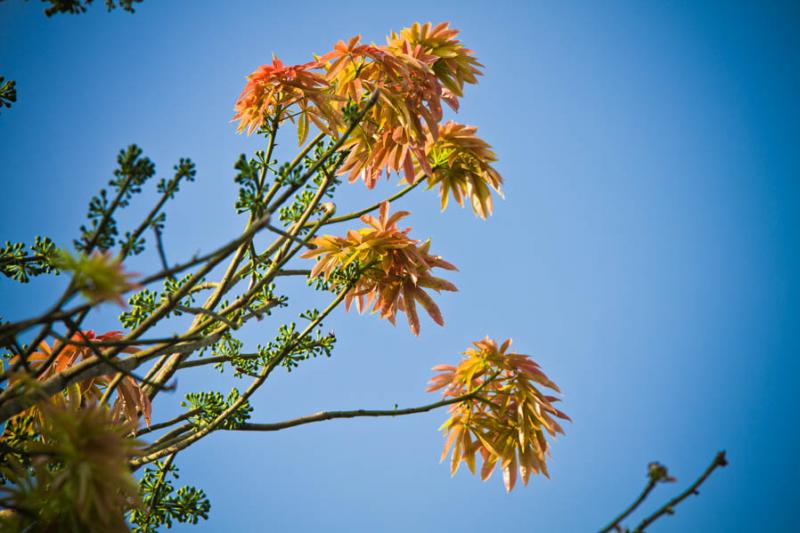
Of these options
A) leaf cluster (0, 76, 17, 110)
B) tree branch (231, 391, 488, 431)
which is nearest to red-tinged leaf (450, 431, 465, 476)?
tree branch (231, 391, 488, 431)

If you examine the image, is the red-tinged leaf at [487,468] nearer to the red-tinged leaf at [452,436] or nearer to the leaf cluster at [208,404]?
the red-tinged leaf at [452,436]

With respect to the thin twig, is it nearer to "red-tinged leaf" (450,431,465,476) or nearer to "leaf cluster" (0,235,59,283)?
"red-tinged leaf" (450,431,465,476)

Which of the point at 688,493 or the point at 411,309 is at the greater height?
the point at 411,309

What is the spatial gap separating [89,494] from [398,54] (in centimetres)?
162

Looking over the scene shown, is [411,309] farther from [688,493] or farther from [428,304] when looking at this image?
[688,493]

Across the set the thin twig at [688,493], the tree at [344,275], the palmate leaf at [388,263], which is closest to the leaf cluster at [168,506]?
the tree at [344,275]

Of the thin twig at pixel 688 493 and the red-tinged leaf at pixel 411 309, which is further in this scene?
the red-tinged leaf at pixel 411 309

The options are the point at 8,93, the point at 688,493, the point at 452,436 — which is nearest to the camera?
the point at 688,493

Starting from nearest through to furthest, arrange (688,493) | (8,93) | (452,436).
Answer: (688,493) < (8,93) < (452,436)

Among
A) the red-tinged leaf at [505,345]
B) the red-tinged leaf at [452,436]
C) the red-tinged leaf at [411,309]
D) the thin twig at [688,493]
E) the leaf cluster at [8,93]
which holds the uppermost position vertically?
the leaf cluster at [8,93]

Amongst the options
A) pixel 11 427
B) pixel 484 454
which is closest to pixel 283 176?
pixel 11 427

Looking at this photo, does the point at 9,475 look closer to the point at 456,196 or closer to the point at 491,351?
the point at 491,351

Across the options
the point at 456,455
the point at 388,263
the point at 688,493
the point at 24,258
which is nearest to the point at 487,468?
the point at 456,455

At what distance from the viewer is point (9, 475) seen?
1.34 m
